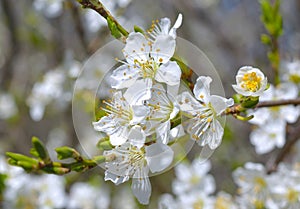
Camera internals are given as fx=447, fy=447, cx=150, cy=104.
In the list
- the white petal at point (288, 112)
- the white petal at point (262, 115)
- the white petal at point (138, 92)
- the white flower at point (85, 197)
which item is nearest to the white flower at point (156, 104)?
the white petal at point (138, 92)

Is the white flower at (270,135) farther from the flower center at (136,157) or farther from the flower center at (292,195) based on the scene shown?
the flower center at (136,157)

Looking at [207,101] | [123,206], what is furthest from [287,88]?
[123,206]

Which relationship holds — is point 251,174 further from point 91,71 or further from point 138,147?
point 91,71

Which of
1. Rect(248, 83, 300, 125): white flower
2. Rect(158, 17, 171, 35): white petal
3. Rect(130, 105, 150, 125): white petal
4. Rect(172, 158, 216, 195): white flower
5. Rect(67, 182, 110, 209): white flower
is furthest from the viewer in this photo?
Rect(67, 182, 110, 209): white flower

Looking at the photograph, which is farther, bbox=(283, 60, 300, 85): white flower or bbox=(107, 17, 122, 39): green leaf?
bbox=(283, 60, 300, 85): white flower

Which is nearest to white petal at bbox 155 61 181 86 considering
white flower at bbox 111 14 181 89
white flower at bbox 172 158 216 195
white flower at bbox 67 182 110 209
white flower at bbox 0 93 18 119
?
white flower at bbox 111 14 181 89

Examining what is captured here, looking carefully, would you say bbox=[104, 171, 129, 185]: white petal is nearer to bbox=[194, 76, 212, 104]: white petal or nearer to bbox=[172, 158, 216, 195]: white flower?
bbox=[194, 76, 212, 104]: white petal

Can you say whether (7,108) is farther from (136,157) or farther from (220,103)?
(220,103)
